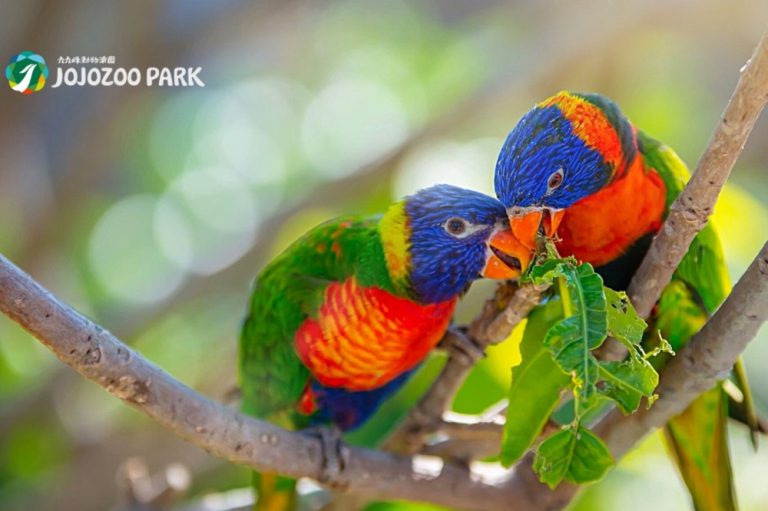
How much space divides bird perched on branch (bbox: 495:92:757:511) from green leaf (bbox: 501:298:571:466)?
6.6 inches

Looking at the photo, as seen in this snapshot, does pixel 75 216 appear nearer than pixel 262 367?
No

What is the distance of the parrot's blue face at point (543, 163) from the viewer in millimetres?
1496

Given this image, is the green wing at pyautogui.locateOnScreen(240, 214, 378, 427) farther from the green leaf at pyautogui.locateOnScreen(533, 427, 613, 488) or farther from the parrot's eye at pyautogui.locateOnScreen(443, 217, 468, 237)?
the green leaf at pyautogui.locateOnScreen(533, 427, 613, 488)

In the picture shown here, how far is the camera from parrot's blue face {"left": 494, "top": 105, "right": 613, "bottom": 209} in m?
1.50

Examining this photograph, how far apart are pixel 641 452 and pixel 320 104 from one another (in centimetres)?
211

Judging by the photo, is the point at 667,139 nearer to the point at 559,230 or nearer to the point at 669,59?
the point at 669,59

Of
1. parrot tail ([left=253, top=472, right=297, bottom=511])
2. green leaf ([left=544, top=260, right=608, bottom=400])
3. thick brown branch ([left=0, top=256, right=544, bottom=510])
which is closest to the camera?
green leaf ([left=544, top=260, right=608, bottom=400])

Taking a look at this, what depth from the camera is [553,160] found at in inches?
59.4

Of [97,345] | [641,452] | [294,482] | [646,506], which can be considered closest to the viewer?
[97,345]

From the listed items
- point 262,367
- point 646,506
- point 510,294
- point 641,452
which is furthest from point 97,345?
point 646,506

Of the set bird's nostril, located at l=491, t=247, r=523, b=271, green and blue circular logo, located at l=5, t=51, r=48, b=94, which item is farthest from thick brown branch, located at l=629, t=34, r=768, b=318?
green and blue circular logo, located at l=5, t=51, r=48, b=94

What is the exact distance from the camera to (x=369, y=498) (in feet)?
6.82

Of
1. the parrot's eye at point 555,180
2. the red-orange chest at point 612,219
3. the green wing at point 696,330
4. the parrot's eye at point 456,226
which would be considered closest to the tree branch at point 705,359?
the green wing at point 696,330

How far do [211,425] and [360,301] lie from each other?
0.42m
